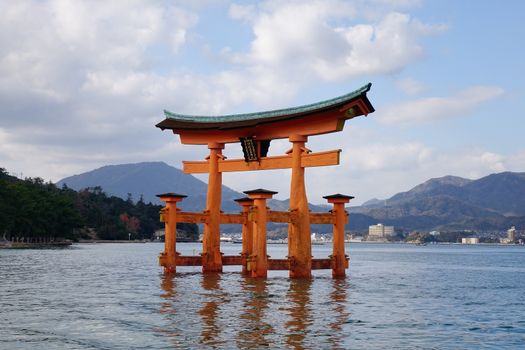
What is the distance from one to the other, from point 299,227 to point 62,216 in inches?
3131

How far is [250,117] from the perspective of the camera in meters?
29.1

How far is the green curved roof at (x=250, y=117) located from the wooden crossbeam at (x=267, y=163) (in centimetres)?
194

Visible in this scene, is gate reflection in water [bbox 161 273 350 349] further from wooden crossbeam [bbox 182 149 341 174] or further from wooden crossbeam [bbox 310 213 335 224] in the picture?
wooden crossbeam [bbox 182 149 341 174]

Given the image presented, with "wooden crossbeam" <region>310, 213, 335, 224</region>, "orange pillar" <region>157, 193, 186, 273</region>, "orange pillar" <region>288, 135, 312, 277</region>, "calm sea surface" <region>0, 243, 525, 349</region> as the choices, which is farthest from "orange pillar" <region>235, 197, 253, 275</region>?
"calm sea surface" <region>0, 243, 525, 349</region>

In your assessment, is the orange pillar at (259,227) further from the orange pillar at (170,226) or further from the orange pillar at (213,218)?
the orange pillar at (170,226)

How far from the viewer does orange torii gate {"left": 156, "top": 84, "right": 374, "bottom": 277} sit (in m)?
26.3

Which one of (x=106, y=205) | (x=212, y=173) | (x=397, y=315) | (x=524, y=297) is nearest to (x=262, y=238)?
(x=212, y=173)

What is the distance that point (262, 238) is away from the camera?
86.9ft

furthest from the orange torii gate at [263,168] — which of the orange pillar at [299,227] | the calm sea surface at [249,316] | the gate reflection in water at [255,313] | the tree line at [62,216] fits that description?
the tree line at [62,216]

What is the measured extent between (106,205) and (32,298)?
144 m

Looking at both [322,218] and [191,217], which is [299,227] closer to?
[322,218]

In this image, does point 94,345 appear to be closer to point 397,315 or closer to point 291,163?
point 397,315

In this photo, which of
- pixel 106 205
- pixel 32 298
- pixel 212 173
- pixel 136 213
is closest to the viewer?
pixel 32 298

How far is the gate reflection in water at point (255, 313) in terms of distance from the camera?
12.9 metres
